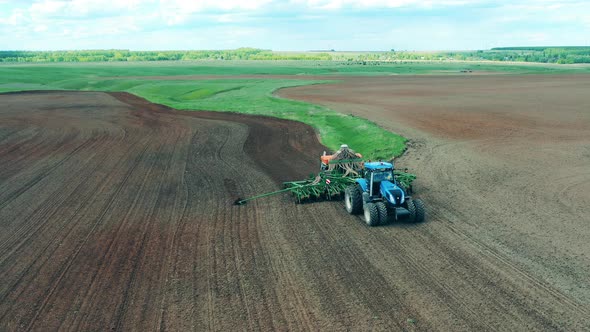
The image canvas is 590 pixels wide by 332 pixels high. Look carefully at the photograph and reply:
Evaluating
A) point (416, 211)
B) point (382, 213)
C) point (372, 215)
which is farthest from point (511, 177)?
point (372, 215)

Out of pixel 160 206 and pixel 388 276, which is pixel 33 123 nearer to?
pixel 160 206

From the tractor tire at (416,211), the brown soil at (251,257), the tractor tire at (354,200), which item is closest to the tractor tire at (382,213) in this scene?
the brown soil at (251,257)

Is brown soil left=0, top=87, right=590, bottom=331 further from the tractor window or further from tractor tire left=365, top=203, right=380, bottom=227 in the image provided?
the tractor window

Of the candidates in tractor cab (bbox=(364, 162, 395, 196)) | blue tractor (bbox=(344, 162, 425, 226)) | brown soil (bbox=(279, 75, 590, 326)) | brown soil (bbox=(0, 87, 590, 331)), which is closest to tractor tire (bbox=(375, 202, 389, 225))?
blue tractor (bbox=(344, 162, 425, 226))

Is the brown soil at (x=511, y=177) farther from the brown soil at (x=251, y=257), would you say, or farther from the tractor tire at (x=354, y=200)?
the tractor tire at (x=354, y=200)

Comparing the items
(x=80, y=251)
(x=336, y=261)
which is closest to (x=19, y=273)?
(x=80, y=251)

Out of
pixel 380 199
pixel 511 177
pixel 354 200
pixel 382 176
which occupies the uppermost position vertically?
pixel 382 176

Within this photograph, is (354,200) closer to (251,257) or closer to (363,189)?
(363,189)
